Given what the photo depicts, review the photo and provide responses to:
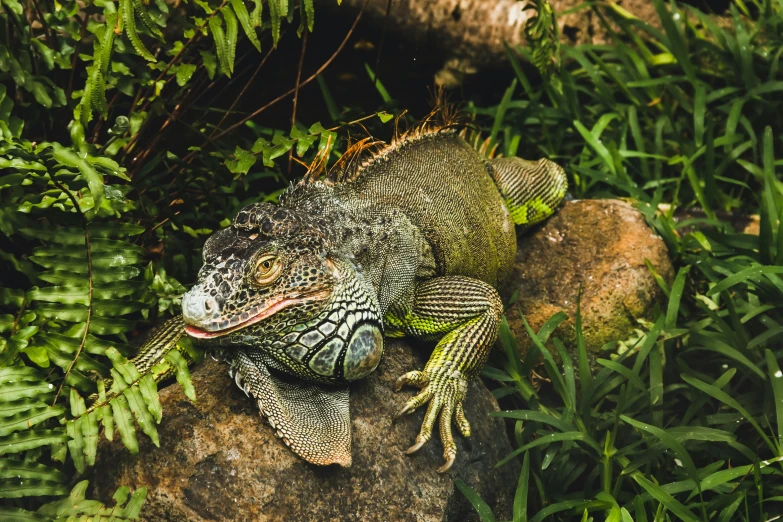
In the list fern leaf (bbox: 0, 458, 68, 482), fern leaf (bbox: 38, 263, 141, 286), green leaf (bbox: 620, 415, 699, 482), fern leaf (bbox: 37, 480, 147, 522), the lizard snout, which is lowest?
green leaf (bbox: 620, 415, 699, 482)

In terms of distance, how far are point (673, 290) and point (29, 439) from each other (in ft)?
12.4

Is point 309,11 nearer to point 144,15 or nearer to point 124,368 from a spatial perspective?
point 144,15

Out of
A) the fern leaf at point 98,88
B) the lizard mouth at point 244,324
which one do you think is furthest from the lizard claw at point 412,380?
the fern leaf at point 98,88

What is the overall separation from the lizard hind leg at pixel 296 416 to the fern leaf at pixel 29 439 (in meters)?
0.79

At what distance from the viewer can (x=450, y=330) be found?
448cm

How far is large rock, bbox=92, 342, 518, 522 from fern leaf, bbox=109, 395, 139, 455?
0.22 m

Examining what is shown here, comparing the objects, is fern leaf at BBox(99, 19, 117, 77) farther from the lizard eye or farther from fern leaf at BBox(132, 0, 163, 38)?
the lizard eye

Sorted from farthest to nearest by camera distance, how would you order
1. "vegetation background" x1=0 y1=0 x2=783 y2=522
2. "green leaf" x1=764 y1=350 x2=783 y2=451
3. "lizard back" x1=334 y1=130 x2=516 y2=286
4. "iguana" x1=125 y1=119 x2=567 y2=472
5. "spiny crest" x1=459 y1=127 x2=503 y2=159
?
"spiny crest" x1=459 y1=127 x2=503 y2=159, "lizard back" x1=334 y1=130 x2=516 y2=286, "green leaf" x1=764 y1=350 x2=783 y2=451, "vegetation background" x1=0 y1=0 x2=783 y2=522, "iguana" x1=125 y1=119 x2=567 y2=472

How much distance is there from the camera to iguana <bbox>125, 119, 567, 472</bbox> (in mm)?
3486

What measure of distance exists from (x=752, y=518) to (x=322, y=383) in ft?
7.78

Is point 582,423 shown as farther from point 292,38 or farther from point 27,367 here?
point 292,38

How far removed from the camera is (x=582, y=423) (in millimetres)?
4523

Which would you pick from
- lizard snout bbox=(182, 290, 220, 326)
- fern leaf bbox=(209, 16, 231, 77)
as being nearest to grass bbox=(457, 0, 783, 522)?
lizard snout bbox=(182, 290, 220, 326)

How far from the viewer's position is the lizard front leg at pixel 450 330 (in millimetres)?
4098
